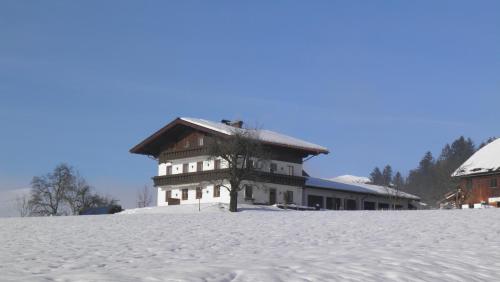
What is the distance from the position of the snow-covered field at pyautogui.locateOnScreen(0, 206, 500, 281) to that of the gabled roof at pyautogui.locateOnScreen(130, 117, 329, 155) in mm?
27027

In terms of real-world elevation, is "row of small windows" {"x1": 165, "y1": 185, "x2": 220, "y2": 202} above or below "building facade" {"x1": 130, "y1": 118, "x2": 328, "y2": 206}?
below

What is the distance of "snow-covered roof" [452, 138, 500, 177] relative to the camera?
55.8m

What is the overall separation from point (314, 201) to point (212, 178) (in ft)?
39.0

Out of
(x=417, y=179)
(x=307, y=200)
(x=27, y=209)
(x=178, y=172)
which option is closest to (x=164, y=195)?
(x=178, y=172)

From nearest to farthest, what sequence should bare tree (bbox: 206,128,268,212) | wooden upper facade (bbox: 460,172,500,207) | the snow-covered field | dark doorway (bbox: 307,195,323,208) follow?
the snow-covered field < bare tree (bbox: 206,128,268,212) < wooden upper facade (bbox: 460,172,500,207) < dark doorway (bbox: 307,195,323,208)

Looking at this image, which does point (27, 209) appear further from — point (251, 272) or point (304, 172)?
point (251, 272)

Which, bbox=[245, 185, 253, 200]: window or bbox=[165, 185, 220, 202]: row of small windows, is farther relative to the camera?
bbox=[165, 185, 220, 202]: row of small windows

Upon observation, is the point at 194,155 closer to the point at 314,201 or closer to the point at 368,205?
the point at 314,201

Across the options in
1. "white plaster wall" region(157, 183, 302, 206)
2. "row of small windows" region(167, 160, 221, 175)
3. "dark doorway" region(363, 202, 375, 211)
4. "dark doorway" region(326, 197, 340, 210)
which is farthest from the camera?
"dark doorway" region(363, 202, 375, 211)

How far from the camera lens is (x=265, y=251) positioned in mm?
15391

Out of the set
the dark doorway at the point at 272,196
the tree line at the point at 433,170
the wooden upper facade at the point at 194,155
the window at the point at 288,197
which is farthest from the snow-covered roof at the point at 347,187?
the tree line at the point at 433,170

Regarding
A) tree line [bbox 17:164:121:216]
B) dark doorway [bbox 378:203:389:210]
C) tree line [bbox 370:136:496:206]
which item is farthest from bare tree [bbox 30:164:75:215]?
tree line [bbox 370:136:496:206]

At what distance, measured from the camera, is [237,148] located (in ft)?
153

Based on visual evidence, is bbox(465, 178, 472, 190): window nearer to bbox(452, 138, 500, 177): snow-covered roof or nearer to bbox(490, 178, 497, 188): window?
bbox(452, 138, 500, 177): snow-covered roof
